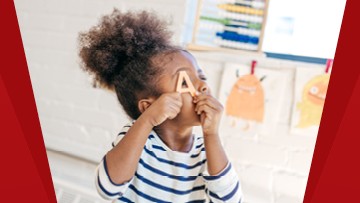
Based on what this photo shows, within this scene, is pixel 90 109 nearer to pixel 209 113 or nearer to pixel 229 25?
pixel 229 25

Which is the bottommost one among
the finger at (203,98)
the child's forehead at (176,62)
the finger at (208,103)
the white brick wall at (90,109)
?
the white brick wall at (90,109)

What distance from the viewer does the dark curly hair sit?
19.1 inches

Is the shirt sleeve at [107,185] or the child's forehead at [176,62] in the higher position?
the child's forehead at [176,62]

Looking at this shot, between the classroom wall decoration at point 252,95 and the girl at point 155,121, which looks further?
the classroom wall decoration at point 252,95

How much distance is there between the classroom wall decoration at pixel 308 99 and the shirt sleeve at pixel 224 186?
404 mm

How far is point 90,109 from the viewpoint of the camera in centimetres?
Answer: 97

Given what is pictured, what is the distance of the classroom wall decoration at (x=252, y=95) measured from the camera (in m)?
0.83

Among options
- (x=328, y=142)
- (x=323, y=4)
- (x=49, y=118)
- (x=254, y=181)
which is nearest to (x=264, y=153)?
(x=254, y=181)

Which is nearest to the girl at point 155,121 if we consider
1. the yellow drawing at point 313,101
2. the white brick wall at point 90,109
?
the white brick wall at point 90,109

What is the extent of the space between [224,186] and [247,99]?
409 mm

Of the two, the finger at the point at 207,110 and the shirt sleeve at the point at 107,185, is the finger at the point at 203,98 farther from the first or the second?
the shirt sleeve at the point at 107,185

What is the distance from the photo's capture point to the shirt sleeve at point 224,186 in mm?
446

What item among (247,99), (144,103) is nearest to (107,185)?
(144,103)

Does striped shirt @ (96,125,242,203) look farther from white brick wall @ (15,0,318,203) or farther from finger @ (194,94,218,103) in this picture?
white brick wall @ (15,0,318,203)
